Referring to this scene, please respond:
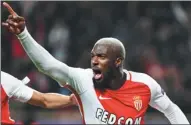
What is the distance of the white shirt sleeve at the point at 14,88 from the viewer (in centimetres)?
737

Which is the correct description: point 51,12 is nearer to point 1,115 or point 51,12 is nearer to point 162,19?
point 162,19

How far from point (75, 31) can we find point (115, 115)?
705 centimetres

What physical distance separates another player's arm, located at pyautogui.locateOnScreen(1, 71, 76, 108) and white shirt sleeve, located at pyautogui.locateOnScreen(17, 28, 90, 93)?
0.66 m

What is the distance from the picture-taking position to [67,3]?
1430 cm

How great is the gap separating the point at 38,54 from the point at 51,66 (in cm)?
23

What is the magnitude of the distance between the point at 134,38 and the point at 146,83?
6644 millimetres

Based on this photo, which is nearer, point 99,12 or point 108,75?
point 108,75

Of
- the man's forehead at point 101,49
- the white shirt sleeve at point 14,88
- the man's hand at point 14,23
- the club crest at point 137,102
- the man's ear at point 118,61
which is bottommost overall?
the club crest at point 137,102

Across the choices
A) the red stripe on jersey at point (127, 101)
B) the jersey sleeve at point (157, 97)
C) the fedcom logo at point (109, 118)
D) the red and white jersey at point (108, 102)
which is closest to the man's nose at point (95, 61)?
the red and white jersey at point (108, 102)

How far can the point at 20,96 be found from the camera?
758 cm

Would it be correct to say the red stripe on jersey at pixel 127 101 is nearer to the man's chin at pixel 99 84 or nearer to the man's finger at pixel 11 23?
the man's chin at pixel 99 84

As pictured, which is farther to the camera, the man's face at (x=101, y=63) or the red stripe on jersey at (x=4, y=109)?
the red stripe on jersey at (x=4, y=109)

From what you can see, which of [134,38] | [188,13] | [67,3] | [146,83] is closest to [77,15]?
[67,3]

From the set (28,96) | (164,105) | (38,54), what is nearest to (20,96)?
(28,96)
